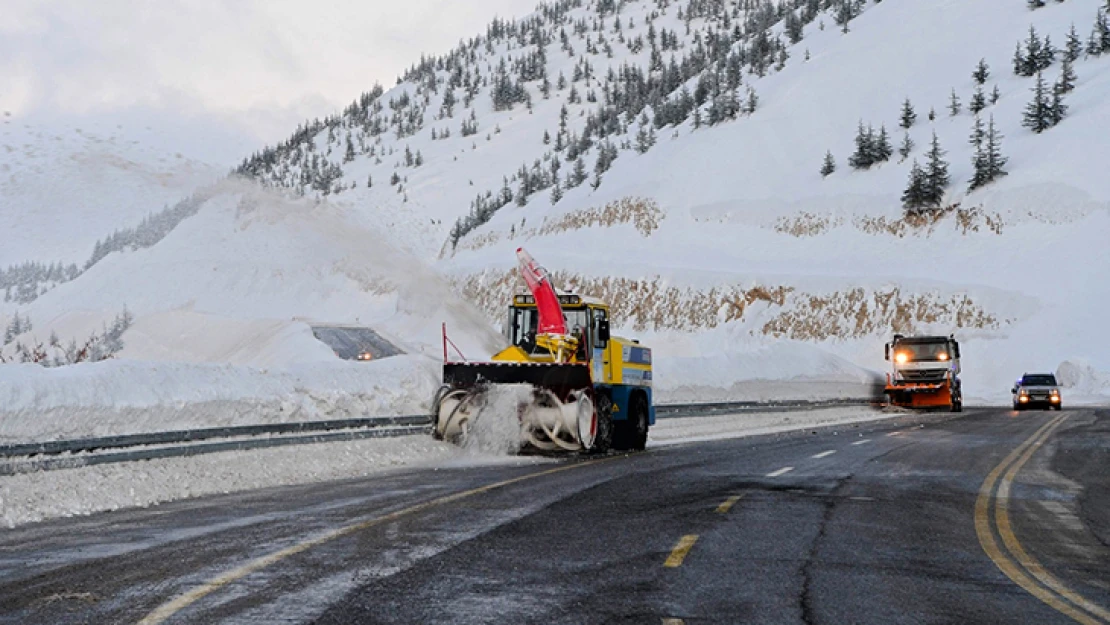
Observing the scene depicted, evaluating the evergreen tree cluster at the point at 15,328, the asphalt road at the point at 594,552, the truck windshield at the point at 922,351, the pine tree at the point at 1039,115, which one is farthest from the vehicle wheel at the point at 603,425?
the pine tree at the point at 1039,115

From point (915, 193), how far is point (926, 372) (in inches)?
1625

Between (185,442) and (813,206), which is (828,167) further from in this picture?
(185,442)

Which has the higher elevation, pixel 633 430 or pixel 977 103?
pixel 977 103

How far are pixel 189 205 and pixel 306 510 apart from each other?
7718cm

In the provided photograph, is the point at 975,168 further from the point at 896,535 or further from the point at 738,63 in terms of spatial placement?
the point at 896,535

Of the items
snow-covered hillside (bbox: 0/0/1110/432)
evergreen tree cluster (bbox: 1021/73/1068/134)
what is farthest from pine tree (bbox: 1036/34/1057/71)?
evergreen tree cluster (bbox: 1021/73/1068/134)

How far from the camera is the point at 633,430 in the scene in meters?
22.4

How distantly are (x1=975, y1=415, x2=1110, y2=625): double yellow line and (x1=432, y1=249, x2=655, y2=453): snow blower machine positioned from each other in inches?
289

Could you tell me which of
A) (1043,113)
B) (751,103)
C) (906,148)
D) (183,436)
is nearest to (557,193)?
(751,103)

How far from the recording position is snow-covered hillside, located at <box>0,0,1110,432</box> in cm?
5784

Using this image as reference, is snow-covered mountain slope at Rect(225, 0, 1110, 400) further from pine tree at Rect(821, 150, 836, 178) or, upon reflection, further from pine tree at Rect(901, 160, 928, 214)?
pine tree at Rect(901, 160, 928, 214)

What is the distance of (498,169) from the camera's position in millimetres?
145625

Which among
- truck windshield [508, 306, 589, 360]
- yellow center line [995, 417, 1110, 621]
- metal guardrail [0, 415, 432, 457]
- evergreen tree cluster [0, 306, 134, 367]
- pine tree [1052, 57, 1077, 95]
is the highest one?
pine tree [1052, 57, 1077, 95]

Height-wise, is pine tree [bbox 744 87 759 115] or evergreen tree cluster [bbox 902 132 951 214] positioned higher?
pine tree [bbox 744 87 759 115]
